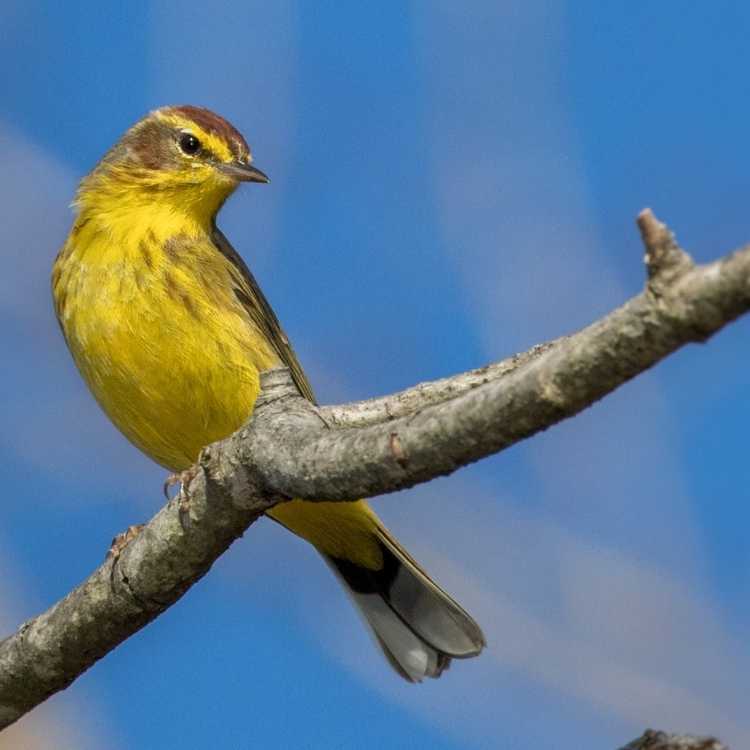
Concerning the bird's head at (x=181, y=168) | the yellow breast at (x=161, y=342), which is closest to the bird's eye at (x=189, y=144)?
the bird's head at (x=181, y=168)

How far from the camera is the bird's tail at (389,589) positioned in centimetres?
595

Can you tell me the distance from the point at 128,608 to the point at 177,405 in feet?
5.00

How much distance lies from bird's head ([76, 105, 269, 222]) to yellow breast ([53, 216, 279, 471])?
0.50 metres

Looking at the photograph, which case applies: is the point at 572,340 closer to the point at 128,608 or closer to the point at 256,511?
the point at 256,511

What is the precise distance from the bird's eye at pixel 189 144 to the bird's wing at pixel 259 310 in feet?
1.40

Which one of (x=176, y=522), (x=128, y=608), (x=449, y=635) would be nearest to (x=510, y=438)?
(x=176, y=522)

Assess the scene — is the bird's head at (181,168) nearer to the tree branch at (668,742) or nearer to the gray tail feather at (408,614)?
the gray tail feather at (408,614)

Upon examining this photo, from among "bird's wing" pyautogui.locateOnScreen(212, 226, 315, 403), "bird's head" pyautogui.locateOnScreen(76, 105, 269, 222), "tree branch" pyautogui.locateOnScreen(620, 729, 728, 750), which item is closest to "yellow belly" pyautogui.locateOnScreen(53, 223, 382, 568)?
"bird's wing" pyautogui.locateOnScreen(212, 226, 315, 403)

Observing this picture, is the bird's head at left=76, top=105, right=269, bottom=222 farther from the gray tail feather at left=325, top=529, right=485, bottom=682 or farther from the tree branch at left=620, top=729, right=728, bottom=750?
the tree branch at left=620, top=729, right=728, bottom=750

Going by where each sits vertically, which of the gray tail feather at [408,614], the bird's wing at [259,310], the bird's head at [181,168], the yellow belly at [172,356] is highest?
the bird's head at [181,168]

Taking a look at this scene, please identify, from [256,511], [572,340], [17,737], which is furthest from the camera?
[17,737]

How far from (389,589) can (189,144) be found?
257 cm

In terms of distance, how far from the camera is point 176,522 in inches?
173

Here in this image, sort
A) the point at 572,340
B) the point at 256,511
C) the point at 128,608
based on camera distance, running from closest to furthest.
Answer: the point at 572,340
the point at 256,511
the point at 128,608
